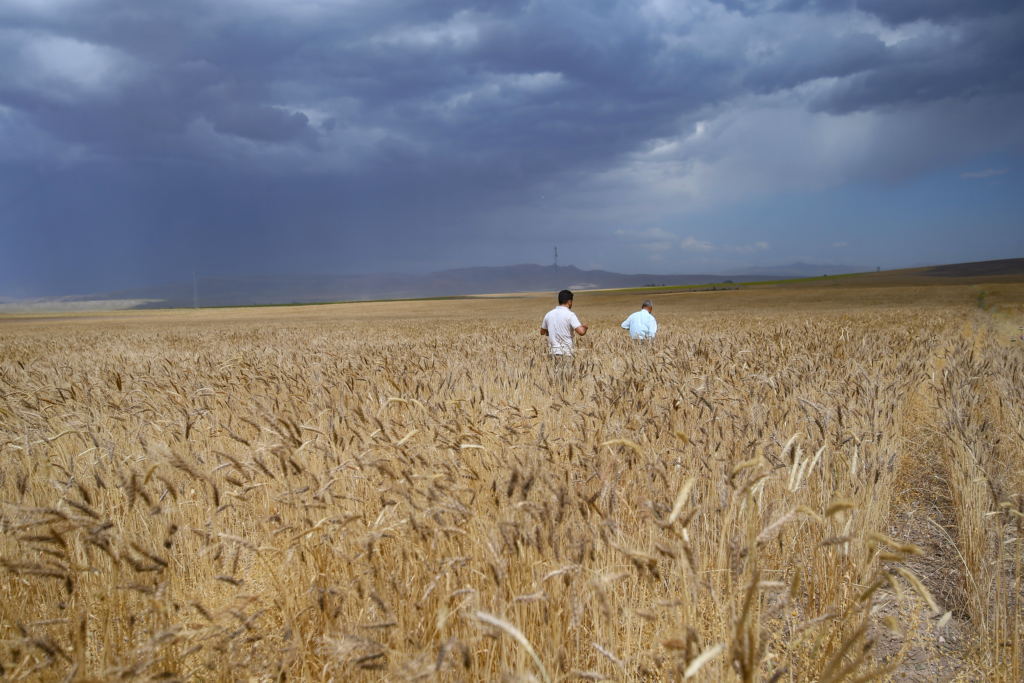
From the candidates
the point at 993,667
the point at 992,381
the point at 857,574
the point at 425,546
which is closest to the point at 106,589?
the point at 425,546

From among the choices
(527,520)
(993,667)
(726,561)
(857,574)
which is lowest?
(993,667)

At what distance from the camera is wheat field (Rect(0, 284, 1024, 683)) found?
1636 millimetres

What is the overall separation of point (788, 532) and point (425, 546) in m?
1.68

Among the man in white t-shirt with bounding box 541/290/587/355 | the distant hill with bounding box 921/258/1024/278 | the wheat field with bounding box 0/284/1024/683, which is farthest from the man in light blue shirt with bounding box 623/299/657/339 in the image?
the distant hill with bounding box 921/258/1024/278

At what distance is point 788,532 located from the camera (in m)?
2.47

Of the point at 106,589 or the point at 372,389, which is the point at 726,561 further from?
the point at 372,389

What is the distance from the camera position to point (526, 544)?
2.04 meters

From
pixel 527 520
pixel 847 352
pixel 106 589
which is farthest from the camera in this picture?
pixel 847 352

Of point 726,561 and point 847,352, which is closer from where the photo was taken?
point 726,561

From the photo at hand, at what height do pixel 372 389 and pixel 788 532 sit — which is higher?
pixel 372 389

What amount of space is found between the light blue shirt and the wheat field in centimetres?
543

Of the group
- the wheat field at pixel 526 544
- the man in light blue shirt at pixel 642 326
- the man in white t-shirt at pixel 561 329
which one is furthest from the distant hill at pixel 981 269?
the wheat field at pixel 526 544

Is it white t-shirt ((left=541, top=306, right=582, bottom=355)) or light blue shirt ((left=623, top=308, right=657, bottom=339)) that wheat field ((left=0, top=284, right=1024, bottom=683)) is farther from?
light blue shirt ((left=623, top=308, right=657, bottom=339))

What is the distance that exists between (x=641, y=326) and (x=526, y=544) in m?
8.73
